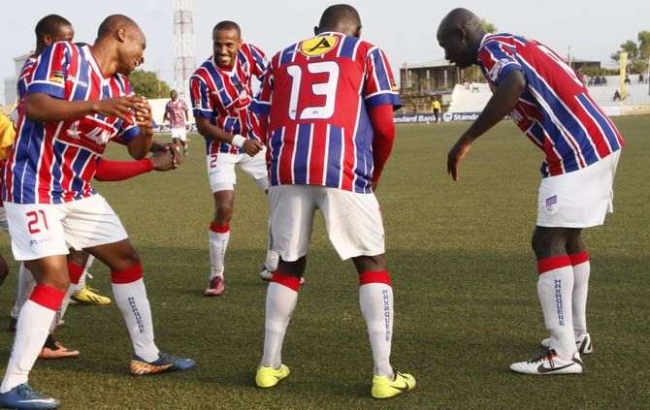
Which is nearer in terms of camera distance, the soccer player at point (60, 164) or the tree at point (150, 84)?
the soccer player at point (60, 164)

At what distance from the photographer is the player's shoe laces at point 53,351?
18.8 ft

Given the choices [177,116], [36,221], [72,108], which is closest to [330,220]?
[72,108]

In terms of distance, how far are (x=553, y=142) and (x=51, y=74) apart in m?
2.85

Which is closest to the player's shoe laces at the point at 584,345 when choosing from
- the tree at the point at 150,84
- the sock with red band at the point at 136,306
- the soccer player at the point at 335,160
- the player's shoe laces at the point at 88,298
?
the soccer player at the point at 335,160

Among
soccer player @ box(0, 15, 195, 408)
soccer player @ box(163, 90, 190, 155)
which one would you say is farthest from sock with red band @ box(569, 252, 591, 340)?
soccer player @ box(163, 90, 190, 155)

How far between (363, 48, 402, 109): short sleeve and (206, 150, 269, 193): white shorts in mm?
3335

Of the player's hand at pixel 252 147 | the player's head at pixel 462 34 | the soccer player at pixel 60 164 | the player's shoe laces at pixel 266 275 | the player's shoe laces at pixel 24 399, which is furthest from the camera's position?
the player's shoe laces at pixel 266 275

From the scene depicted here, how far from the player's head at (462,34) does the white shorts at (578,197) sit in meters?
0.90

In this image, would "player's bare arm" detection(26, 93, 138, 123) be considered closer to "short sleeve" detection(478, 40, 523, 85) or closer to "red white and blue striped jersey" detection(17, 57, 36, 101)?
"red white and blue striped jersey" detection(17, 57, 36, 101)

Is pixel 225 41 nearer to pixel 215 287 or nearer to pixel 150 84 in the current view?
pixel 215 287

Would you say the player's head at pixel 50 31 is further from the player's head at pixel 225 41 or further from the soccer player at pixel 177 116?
the soccer player at pixel 177 116

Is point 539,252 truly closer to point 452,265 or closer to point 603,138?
point 603,138

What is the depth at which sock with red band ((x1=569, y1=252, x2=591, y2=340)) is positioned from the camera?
18.1ft

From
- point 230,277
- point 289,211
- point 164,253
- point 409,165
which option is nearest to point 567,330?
point 289,211
